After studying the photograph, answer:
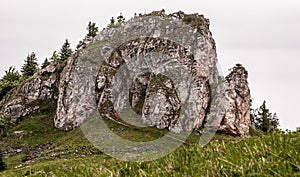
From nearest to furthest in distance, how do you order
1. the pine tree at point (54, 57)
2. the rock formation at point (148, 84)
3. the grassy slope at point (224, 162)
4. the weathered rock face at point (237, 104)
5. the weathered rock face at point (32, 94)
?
the grassy slope at point (224, 162) < the rock formation at point (148, 84) < the weathered rock face at point (237, 104) < the weathered rock face at point (32, 94) < the pine tree at point (54, 57)

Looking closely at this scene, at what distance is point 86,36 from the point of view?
110m

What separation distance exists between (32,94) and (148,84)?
30.7 m

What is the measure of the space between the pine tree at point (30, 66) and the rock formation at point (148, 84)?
16.8 meters

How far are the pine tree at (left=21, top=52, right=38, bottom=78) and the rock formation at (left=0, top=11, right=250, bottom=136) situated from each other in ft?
55.0

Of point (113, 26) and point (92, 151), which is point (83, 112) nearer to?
point (92, 151)

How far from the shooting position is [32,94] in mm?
88000

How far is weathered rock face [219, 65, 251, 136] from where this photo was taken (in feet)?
258

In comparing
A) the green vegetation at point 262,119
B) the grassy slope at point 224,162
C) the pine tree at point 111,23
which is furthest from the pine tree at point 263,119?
the grassy slope at point 224,162

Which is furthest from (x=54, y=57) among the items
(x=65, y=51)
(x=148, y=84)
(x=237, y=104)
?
(x=237, y=104)

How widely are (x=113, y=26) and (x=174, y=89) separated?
113 feet

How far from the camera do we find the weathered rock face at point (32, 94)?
274 ft

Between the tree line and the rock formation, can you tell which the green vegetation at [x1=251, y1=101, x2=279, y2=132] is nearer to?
the rock formation

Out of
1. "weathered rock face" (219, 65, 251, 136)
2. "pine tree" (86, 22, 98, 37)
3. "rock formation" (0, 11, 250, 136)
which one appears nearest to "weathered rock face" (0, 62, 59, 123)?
"rock formation" (0, 11, 250, 136)

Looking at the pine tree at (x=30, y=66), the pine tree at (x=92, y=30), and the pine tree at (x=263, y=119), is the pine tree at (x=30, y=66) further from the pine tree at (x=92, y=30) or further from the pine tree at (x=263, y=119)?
the pine tree at (x=263, y=119)
